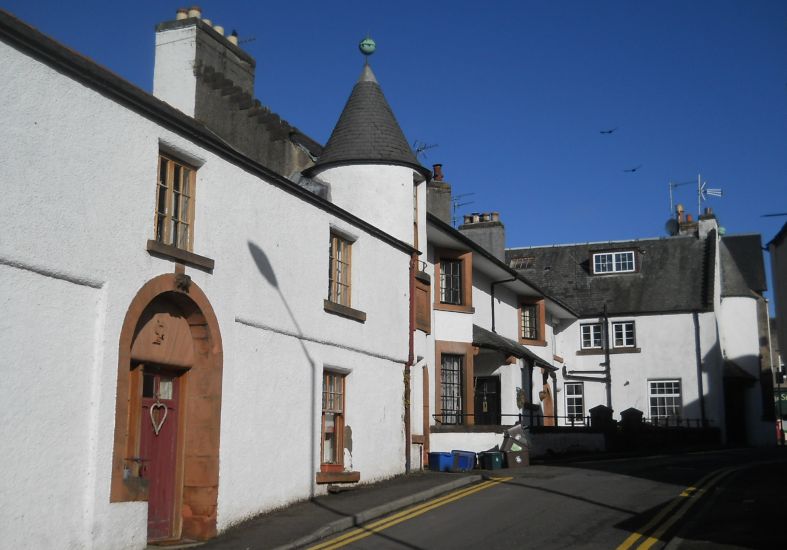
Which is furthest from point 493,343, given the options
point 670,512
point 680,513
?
point 680,513

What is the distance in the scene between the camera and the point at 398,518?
14.7m

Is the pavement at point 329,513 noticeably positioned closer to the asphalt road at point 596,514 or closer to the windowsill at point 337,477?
the windowsill at point 337,477

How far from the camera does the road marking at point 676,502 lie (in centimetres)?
1249

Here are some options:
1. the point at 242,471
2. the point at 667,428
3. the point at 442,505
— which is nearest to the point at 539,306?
the point at 667,428

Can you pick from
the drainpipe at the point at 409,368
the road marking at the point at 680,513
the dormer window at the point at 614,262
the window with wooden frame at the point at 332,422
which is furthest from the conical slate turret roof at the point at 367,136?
the dormer window at the point at 614,262

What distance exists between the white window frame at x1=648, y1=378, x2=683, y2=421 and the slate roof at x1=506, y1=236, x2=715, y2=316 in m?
3.29

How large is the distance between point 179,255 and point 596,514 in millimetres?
7764

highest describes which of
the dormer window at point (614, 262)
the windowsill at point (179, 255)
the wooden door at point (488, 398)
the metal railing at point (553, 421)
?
the dormer window at point (614, 262)

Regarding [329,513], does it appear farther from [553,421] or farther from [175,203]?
[553,421]

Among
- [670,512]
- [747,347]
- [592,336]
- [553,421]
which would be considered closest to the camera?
[670,512]

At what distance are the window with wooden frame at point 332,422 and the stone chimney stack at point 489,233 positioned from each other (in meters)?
18.2

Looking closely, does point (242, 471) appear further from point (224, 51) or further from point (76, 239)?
point (224, 51)

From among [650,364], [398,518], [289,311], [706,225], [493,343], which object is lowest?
[398,518]

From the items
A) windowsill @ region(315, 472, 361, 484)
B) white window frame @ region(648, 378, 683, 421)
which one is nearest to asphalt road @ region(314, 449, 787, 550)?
windowsill @ region(315, 472, 361, 484)
